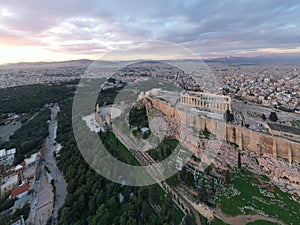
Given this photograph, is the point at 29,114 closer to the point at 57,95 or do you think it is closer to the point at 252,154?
the point at 57,95

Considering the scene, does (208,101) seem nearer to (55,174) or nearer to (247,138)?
(247,138)

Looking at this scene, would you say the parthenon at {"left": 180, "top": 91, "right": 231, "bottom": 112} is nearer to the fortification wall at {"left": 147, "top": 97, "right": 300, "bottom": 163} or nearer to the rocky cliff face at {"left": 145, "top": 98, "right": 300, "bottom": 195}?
the fortification wall at {"left": 147, "top": 97, "right": 300, "bottom": 163}

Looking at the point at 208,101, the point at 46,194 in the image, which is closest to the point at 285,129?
the point at 208,101

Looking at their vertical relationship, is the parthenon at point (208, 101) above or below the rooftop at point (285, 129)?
above

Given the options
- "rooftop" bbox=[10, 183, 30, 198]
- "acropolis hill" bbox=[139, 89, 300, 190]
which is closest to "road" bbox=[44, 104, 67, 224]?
"rooftop" bbox=[10, 183, 30, 198]

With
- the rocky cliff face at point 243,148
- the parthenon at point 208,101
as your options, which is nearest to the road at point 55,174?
the rocky cliff face at point 243,148

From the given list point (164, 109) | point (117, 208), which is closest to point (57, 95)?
point (164, 109)

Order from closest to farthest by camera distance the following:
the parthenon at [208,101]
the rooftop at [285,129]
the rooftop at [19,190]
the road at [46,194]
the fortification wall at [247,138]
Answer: the road at [46,194]
the fortification wall at [247,138]
the rooftop at [19,190]
the rooftop at [285,129]
the parthenon at [208,101]

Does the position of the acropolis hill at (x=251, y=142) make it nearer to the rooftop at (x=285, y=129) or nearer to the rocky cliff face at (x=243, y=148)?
the rocky cliff face at (x=243, y=148)
